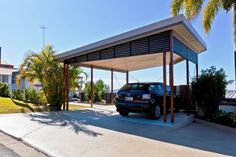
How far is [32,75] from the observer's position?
1327cm

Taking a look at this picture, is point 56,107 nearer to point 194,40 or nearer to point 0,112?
point 0,112

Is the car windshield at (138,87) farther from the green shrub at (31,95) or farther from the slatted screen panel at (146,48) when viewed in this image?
the green shrub at (31,95)

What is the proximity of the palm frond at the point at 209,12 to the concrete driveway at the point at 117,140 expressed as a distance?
5.67 metres

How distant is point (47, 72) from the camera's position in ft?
42.5

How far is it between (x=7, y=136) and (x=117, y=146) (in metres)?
3.74

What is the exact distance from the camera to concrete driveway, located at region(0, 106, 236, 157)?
4.95 meters

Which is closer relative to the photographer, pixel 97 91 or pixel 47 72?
pixel 47 72

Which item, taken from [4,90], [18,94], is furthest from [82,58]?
[4,90]

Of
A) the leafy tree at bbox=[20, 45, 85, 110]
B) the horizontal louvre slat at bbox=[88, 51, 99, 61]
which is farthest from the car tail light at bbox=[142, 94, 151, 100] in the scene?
the leafy tree at bbox=[20, 45, 85, 110]

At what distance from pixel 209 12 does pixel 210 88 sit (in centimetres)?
399

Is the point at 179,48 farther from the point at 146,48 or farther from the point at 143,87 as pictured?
the point at 143,87

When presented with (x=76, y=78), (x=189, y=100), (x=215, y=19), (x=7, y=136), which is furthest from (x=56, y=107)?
(x=215, y=19)

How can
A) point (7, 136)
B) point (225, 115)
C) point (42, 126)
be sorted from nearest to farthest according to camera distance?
point (7, 136)
point (42, 126)
point (225, 115)

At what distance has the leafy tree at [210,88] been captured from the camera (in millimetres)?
9680
